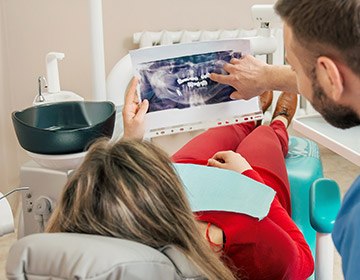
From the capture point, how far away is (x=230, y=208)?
1214 mm

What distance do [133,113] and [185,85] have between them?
0.16m

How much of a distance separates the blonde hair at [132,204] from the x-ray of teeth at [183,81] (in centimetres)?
48

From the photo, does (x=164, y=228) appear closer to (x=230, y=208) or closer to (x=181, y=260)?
(x=181, y=260)

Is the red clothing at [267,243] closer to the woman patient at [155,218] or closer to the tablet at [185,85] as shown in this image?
the woman patient at [155,218]

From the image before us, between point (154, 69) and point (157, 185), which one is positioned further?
point (154, 69)

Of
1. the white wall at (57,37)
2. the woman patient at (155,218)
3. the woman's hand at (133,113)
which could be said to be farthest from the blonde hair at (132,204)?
the white wall at (57,37)

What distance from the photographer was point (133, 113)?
1.36 metres

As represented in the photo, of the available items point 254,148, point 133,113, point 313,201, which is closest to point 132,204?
point 133,113

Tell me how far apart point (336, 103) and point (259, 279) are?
1.73 ft

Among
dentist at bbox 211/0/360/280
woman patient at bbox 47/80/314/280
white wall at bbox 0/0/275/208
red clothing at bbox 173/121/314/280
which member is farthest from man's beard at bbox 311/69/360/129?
white wall at bbox 0/0/275/208

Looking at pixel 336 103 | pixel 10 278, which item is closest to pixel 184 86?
pixel 336 103

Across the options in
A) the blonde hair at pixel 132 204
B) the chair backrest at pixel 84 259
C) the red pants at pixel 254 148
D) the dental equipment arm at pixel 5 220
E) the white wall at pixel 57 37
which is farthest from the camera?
the white wall at pixel 57 37

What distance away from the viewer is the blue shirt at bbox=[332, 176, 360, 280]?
781mm

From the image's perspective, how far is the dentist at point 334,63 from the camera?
2.50 feet
